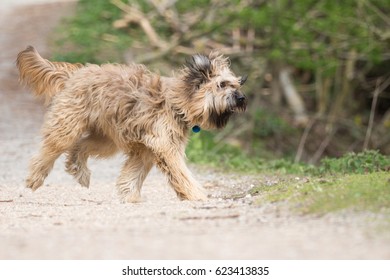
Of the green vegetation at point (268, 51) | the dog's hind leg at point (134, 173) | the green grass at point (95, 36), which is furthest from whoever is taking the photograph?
the green grass at point (95, 36)

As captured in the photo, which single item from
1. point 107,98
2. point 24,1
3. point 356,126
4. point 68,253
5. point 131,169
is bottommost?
point 68,253

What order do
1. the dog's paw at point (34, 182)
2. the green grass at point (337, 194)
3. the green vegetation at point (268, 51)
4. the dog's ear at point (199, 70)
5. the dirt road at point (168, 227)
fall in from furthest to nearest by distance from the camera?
the green vegetation at point (268, 51), the dog's paw at point (34, 182), the dog's ear at point (199, 70), the green grass at point (337, 194), the dirt road at point (168, 227)

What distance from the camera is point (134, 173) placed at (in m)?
9.35

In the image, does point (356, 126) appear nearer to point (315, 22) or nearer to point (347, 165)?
point (315, 22)

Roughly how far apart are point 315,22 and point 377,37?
1.15 m

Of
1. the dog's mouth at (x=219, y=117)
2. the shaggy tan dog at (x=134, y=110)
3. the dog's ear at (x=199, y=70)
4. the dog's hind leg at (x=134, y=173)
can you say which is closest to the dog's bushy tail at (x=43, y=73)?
the shaggy tan dog at (x=134, y=110)

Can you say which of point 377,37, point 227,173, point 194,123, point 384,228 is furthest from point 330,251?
point 377,37

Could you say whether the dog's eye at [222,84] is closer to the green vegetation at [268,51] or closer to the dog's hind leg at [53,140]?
the dog's hind leg at [53,140]

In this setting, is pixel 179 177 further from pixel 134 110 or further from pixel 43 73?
pixel 43 73

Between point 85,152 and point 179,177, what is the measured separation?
1.62m

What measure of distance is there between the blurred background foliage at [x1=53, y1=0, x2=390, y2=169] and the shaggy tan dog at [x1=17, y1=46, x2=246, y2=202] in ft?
14.1

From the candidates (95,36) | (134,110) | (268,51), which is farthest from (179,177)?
(95,36)

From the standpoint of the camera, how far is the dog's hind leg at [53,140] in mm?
9336

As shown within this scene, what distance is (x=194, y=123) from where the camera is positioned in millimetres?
9023
